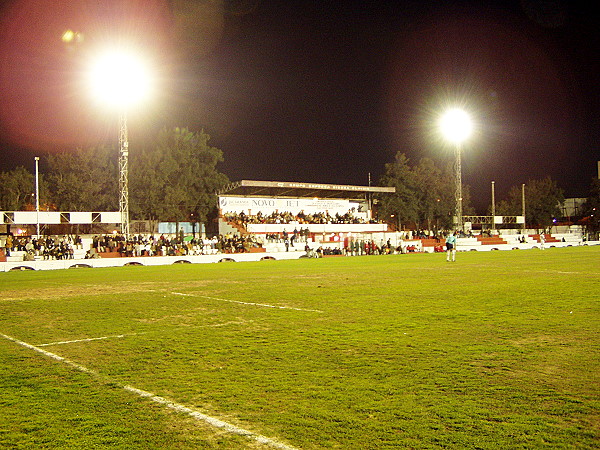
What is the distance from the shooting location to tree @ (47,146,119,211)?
168 ft

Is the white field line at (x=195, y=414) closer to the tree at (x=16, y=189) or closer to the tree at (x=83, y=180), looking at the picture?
the tree at (x=83, y=180)

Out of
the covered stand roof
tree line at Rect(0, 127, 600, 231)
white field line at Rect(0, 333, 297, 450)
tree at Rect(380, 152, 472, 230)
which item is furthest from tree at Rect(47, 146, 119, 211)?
white field line at Rect(0, 333, 297, 450)

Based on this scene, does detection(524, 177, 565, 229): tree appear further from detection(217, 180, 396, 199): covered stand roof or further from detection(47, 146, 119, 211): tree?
detection(47, 146, 119, 211): tree

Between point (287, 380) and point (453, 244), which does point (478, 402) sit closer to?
point (287, 380)

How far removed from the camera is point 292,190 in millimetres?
55750

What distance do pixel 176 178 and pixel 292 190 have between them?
12.9 m

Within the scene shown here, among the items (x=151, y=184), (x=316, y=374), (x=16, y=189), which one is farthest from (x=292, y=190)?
(x=316, y=374)

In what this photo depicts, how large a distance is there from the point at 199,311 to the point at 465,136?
46175 millimetres

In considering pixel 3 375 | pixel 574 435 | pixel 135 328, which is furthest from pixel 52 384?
pixel 574 435

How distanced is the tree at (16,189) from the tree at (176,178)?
1179 centimetres

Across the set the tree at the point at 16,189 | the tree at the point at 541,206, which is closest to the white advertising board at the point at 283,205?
the tree at the point at 16,189

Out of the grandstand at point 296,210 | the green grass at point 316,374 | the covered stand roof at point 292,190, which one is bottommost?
the green grass at point 316,374

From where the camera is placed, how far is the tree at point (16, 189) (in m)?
52.2

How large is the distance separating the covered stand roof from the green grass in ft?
126
